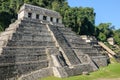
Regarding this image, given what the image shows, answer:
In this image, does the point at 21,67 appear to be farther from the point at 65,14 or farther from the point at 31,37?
the point at 65,14

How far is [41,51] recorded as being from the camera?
106 feet

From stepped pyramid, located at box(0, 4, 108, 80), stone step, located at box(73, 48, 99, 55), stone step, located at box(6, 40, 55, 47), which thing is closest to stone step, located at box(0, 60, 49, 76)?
stepped pyramid, located at box(0, 4, 108, 80)

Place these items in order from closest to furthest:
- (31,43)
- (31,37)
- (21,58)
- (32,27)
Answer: (21,58)
(31,43)
(31,37)
(32,27)

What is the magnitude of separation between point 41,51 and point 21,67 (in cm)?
471

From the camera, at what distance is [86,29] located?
206 feet

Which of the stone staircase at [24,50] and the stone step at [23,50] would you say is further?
the stone step at [23,50]

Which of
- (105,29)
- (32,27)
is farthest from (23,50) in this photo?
(105,29)

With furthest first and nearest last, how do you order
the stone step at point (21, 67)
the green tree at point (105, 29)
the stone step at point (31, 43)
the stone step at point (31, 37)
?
1. the green tree at point (105, 29)
2. the stone step at point (31, 37)
3. the stone step at point (31, 43)
4. the stone step at point (21, 67)

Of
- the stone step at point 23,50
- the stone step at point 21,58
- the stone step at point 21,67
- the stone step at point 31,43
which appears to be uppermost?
the stone step at point 31,43

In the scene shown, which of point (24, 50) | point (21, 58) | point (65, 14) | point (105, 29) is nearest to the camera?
point (21, 58)

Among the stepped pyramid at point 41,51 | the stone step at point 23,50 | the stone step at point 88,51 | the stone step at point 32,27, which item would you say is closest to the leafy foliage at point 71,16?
the stepped pyramid at point 41,51

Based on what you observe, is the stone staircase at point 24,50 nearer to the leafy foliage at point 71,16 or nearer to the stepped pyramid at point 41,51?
the stepped pyramid at point 41,51

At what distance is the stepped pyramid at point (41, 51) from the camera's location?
28.2 m

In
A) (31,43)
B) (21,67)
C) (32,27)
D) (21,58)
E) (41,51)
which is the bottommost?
(21,67)
